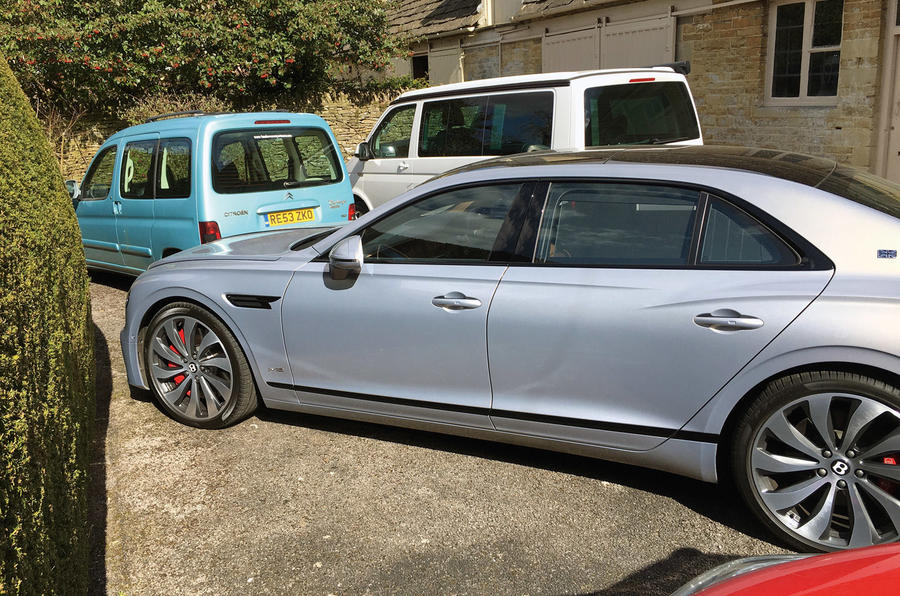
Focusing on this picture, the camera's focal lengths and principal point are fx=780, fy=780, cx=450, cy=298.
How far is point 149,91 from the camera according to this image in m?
14.9

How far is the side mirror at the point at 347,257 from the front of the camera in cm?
410

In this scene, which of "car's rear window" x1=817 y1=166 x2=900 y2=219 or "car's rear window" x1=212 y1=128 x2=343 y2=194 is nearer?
"car's rear window" x1=817 y1=166 x2=900 y2=219

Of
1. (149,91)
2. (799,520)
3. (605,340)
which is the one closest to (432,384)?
Answer: (605,340)

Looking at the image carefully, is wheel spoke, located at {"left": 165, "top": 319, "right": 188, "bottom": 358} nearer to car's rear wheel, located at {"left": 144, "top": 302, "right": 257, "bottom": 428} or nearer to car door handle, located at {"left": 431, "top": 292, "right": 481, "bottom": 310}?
car's rear wheel, located at {"left": 144, "top": 302, "right": 257, "bottom": 428}

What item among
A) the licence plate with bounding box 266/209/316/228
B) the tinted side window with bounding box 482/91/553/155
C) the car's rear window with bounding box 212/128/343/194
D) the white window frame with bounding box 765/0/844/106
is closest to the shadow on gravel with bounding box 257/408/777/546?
the licence plate with bounding box 266/209/316/228

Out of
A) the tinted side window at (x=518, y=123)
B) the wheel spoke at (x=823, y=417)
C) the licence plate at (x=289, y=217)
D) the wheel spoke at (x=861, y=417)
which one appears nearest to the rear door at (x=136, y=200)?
the licence plate at (x=289, y=217)

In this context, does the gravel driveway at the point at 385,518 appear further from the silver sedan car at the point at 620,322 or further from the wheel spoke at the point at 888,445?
the wheel spoke at the point at 888,445

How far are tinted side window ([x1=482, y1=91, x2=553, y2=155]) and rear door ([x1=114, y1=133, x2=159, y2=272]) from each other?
3.21 metres

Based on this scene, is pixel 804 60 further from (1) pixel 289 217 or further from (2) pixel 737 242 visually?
(2) pixel 737 242

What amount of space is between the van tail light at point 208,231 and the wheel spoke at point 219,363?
213 centimetres

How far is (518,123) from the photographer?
24.9 feet

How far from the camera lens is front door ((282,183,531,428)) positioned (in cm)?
385

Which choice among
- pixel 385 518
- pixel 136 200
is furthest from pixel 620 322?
pixel 136 200

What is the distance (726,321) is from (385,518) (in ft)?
5.88
